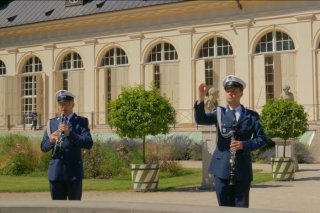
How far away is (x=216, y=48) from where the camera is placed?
28.7 metres

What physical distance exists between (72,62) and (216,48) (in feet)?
28.9

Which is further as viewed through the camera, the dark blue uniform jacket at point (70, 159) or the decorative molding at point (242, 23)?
the decorative molding at point (242, 23)

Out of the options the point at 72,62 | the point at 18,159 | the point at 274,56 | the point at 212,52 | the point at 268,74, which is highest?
the point at 72,62

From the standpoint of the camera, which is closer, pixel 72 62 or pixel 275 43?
pixel 275 43

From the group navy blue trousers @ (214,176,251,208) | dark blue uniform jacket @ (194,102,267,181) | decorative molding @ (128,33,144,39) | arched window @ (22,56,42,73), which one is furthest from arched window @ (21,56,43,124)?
navy blue trousers @ (214,176,251,208)

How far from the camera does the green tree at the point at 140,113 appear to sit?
1327cm

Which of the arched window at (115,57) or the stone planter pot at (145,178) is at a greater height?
the arched window at (115,57)

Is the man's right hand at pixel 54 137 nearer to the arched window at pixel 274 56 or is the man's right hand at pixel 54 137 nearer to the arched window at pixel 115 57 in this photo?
the arched window at pixel 274 56

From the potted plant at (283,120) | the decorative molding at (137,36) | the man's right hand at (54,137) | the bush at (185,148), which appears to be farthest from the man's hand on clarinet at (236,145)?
the decorative molding at (137,36)

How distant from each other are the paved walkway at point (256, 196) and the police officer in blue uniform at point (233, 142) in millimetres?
4288

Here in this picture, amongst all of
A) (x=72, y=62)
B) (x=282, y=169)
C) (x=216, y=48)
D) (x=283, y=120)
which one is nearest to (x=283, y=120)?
(x=283, y=120)

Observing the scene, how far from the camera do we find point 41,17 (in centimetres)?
3419

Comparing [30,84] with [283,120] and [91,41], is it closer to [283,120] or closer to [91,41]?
[91,41]

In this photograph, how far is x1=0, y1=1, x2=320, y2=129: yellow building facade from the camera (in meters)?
26.7
